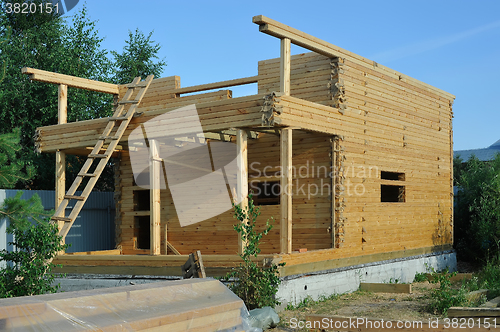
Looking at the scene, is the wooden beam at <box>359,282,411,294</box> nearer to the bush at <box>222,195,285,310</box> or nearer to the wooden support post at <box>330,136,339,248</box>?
the wooden support post at <box>330,136,339,248</box>

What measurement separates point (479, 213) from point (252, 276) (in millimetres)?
11588

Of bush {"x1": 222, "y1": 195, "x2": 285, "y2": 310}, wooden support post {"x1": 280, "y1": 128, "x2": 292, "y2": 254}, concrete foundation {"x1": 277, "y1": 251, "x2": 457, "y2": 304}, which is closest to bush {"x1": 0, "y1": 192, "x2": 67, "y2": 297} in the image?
bush {"x1": 222, "y1": 195, "x2": 285, "y2": 310}

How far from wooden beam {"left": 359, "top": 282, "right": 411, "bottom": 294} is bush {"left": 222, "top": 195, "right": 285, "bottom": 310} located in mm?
3808

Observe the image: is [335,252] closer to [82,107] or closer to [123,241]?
[123,241]

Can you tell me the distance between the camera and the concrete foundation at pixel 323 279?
1176 centimetres

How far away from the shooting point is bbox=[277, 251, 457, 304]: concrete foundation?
460 inches

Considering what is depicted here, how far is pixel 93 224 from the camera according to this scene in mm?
19109

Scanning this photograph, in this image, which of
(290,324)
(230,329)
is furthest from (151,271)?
(230,329)

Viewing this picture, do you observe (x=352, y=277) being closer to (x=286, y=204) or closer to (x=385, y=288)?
(x=385, y=288)

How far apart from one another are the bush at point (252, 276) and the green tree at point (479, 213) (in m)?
9.85

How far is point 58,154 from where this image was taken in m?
14.6

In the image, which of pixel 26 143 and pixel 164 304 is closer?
pixel 164 304

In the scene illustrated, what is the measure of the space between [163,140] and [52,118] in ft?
41.8

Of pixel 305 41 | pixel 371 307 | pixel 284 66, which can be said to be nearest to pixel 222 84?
pixel 305 41
